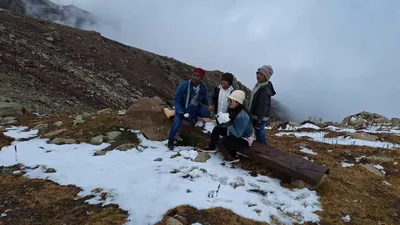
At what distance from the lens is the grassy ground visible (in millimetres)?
4902

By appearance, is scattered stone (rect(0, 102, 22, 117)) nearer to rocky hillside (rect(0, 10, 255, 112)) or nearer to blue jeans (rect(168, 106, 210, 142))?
rocky hillside (rect(0, 10, 255, 112))

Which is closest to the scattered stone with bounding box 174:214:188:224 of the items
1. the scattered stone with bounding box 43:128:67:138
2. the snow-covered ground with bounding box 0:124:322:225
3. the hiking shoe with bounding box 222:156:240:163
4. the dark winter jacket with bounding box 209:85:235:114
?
the snow-covered ground with bounding box 0:124:322:225

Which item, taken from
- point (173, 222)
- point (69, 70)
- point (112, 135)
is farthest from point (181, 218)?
point (69, 70)

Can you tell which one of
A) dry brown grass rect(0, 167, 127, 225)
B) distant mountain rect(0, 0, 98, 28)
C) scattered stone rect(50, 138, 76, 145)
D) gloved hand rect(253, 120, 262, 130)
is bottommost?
dry brown grass rect(0, 167, 127, 225)

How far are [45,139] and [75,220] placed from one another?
16.3ft

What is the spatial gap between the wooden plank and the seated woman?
23cm

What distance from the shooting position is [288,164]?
680 centimetres

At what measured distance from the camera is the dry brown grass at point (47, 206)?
15.7 ft

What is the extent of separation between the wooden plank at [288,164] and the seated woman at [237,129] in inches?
9.1

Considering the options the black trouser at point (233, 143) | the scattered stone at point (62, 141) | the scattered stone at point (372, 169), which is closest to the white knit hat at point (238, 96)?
the black trouser at point (233, 143)

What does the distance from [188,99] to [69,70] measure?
27.3m

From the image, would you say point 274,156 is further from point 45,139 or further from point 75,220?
point 45,139

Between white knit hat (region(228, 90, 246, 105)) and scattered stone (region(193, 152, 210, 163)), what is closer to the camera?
white knit hat (region(228, 90, 246, 105))

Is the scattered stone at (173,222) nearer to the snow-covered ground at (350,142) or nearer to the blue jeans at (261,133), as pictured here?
the blue jeans at (261,133)
